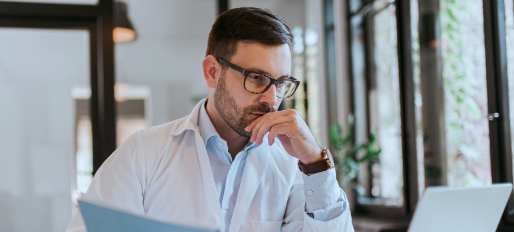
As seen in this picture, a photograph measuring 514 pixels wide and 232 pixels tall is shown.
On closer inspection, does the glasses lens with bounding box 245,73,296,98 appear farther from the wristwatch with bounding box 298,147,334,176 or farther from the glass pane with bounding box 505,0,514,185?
the glass pane with bounding box 505,0,514,185

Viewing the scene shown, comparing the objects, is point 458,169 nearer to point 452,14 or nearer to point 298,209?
point 452,14

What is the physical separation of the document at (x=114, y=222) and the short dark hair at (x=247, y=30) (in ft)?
2.45


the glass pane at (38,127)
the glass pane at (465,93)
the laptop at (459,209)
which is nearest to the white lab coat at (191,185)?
the laptop at (459,209)

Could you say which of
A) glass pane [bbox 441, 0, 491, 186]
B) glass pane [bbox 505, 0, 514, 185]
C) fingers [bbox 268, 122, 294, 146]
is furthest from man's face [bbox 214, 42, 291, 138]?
glass pane [bbox 441, 0, 491, 186]

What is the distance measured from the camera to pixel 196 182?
1274 millimetres

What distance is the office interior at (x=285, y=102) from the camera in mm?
2617

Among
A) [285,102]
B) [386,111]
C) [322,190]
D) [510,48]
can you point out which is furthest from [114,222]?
[285,102]

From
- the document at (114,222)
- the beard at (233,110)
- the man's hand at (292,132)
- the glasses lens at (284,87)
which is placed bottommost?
the document at (114,222)

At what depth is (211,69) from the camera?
1421mm

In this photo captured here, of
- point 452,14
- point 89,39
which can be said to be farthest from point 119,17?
Answer: point 452,14

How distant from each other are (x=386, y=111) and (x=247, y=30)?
2.27 meters

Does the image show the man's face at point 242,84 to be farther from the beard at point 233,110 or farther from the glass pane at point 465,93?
the glass pane at point 465,93

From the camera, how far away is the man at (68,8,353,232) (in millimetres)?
1204

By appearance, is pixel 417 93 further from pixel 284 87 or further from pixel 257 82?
pixel 257 82
